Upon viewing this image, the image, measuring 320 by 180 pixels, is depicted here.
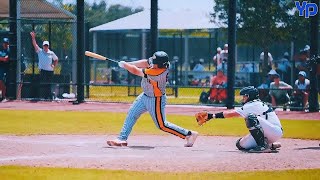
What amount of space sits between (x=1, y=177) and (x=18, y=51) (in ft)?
53.9

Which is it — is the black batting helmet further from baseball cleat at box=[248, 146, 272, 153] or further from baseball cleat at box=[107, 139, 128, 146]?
baseball cleat at box=[248, 146, 272, 153]

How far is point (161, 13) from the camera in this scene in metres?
36.1

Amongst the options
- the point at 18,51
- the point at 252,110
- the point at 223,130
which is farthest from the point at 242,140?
the point at 18,51

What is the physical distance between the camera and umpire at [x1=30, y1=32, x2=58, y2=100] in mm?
24922

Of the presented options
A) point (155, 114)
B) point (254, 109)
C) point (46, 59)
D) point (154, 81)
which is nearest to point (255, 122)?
point (254, 109)

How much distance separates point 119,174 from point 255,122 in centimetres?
346

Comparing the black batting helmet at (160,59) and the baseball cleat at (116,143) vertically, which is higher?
the black batting helmet at (160,59)

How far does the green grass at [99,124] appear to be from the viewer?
1652 centimetres

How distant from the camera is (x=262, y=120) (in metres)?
12.9

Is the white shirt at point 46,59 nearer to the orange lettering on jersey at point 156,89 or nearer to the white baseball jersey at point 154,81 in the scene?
the white baseball jersey at point 154,81

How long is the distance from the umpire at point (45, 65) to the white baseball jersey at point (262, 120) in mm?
12942

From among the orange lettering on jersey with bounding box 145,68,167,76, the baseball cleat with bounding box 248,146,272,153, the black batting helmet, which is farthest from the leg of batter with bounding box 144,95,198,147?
the baseball cleat with bounding box 248,146,272,153

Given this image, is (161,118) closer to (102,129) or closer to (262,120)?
(262,120)

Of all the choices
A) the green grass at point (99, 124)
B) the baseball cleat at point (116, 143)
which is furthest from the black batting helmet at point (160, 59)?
the green grass at point (99, 124)
